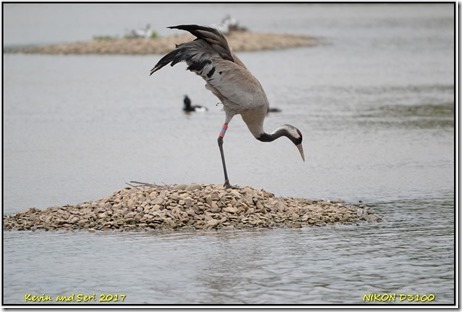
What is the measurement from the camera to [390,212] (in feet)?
42.9

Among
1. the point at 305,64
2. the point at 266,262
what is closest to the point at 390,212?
the point at 266,262

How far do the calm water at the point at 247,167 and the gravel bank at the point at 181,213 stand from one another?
303 mm

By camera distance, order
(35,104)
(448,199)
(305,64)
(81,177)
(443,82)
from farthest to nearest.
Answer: (305,64)
(443,82)
(35,104)
(81,177)
(448,199)

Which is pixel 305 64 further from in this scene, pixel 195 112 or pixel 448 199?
pixel 448 199

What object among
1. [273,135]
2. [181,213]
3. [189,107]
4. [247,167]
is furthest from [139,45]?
[181,213]

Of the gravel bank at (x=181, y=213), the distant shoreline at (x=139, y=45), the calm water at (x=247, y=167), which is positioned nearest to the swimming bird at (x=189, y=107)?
the calm water at (x=247, y=167)

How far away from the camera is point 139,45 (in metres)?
39.6

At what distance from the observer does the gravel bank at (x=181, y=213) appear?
12062 mm

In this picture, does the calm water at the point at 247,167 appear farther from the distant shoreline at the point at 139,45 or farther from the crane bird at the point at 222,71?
the crane bird at the point at 222,71

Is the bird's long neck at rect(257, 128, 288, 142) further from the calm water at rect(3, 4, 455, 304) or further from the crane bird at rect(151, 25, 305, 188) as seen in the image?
the calm water at rect(3, 4, 455, 304)

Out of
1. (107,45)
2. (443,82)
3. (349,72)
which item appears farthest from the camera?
(107,45)

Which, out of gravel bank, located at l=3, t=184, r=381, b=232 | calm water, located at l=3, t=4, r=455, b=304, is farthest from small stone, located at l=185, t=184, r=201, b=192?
A: calm water, located at l=3, t=4, r=455, b=304

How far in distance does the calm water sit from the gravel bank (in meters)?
0.30

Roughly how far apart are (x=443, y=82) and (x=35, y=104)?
449 inches
